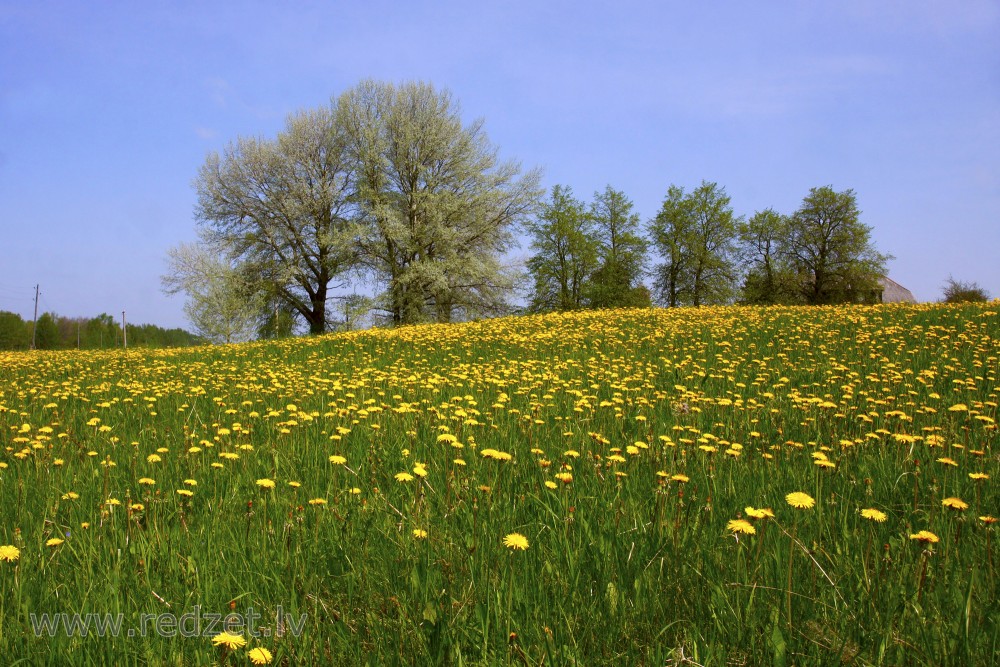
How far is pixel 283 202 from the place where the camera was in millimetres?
25828

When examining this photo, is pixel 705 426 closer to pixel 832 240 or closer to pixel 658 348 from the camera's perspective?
pixel 658 348

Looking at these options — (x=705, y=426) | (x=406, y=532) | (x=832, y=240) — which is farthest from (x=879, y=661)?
(x=832, y=240)

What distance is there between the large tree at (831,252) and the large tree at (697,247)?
4.64 metres

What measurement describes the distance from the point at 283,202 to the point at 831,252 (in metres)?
34.6

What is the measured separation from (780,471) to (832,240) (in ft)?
137

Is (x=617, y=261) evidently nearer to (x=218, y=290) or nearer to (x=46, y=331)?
(x=218, y=290)

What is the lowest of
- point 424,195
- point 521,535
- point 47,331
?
point 521,535

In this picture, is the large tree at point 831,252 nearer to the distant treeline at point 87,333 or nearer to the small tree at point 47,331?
the distant treeline at point 87,333

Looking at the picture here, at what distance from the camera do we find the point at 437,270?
24.0 metres

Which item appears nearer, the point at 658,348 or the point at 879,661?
the point at 879,661

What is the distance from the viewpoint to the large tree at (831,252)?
37.4 metres

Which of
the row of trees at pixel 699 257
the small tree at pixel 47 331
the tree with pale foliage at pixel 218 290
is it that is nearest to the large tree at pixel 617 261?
the row of trees at pixel 699 257

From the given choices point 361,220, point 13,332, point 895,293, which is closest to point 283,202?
point 361,220

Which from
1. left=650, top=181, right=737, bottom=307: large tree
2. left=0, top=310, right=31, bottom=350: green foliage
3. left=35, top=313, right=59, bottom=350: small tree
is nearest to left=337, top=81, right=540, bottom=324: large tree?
left=650, top=181, right=737, bottom=307: large tree
